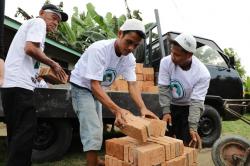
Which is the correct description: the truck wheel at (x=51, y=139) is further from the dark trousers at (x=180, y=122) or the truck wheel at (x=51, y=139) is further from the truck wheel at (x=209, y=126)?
the truck wheel at (x=209, y=126)

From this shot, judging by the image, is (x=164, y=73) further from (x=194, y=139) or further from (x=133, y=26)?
(x=133, y=26)

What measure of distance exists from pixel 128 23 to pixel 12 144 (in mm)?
1520

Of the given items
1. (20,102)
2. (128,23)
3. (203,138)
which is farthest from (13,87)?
(203,138)

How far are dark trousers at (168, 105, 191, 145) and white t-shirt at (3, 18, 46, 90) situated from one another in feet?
5.75

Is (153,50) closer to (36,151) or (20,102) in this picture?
(36,151)

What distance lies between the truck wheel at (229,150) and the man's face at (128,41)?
2.16 m

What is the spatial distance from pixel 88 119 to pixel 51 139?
6.54ft

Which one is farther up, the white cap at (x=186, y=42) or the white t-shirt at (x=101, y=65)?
the white cap at (x=186, y=42)

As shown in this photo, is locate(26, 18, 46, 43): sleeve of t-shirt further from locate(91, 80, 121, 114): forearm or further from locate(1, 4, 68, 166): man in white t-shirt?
locate(91, 80, 121, 114): forearm

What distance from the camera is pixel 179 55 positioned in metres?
3.96

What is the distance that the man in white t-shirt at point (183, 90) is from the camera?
161 inches

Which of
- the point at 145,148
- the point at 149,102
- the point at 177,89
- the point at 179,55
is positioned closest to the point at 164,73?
the point at 177,89

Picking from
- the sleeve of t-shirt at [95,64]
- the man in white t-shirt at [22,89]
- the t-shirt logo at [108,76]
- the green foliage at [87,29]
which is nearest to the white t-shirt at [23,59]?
the man in white t-shirt at [22,89]

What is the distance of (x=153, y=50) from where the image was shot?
741cm
